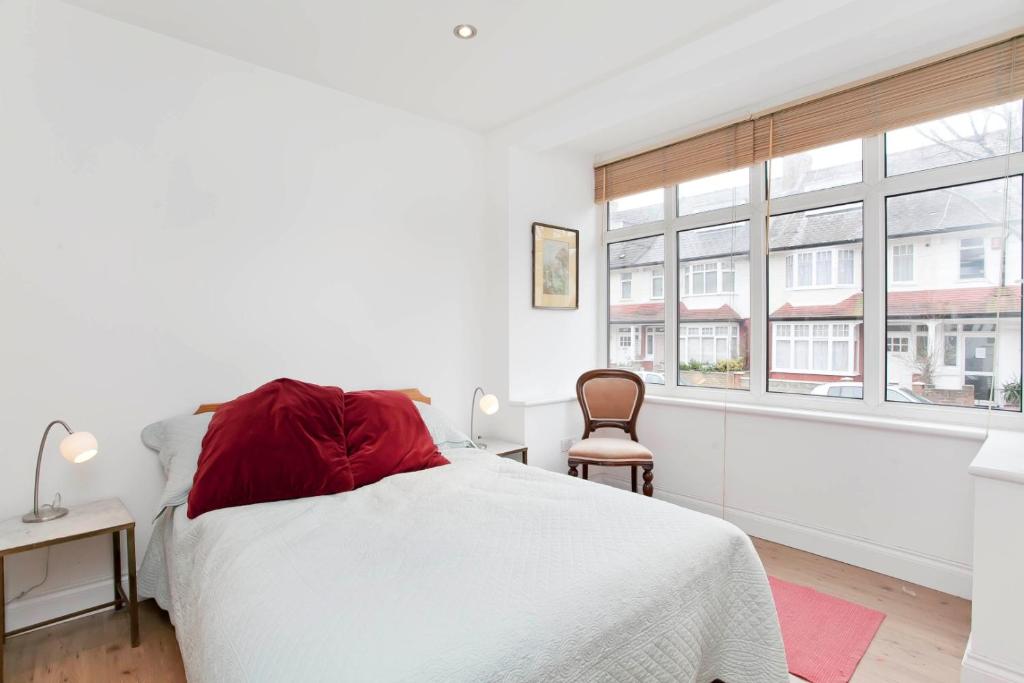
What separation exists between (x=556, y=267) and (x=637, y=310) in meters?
0.73

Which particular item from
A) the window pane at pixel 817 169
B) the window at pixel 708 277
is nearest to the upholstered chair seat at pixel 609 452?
the window at pixel 708 277

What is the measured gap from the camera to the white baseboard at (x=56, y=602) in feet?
7.05

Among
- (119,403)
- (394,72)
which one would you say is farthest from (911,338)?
(119,403)

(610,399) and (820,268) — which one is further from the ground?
(820,268)

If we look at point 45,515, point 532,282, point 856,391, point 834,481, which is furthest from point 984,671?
point 45,515

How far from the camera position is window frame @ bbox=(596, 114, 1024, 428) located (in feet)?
8.39

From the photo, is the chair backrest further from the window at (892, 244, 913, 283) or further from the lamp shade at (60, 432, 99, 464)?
the lamp shade at (60, 432, 99, 464)

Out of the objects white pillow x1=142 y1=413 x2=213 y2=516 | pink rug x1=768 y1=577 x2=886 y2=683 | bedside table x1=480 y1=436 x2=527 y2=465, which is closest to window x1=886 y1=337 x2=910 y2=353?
pink rug x1=768 y1=577 x2=886 y2=683

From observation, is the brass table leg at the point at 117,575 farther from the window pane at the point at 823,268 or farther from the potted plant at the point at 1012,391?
the potted plant at the point at 1012,391

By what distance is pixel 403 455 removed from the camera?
2434 mm

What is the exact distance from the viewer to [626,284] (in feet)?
13.4

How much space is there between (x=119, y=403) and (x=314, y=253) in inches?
46.9

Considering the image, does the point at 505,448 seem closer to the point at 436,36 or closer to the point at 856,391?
the point at 856,391

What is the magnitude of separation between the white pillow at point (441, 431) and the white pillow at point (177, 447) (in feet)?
3.50
